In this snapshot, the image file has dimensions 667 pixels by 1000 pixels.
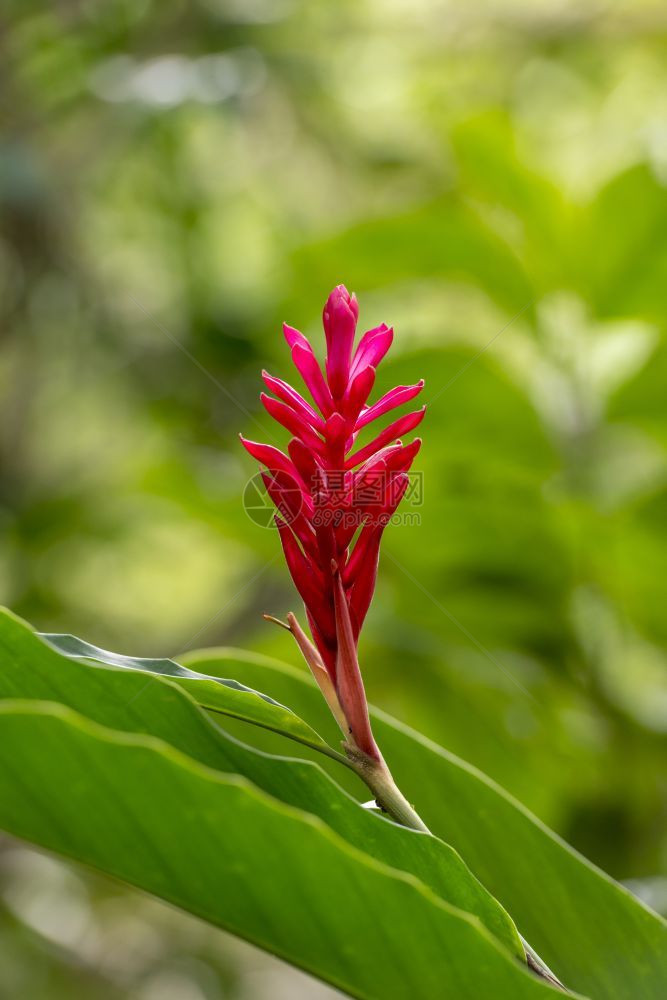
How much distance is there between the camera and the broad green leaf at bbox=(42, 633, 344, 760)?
0.45 m

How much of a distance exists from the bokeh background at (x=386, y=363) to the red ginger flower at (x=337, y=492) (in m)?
0.69

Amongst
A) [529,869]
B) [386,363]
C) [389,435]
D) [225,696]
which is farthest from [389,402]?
[386,363]

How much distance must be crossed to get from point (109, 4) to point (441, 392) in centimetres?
150

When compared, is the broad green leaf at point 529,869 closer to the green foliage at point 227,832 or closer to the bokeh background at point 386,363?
the green foliage at point 227,832

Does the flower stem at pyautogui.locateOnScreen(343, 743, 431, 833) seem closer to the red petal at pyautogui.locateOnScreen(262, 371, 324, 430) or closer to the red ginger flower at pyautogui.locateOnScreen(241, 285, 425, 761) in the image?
the red ginger flower at pyautogui.locateOnScreen(241, 285, 425, 761)

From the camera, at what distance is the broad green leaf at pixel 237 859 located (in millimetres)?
383

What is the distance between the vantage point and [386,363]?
1193 millimetres

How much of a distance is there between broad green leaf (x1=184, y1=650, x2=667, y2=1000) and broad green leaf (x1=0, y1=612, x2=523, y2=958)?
0.38 ft

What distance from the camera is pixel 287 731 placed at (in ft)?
1.54

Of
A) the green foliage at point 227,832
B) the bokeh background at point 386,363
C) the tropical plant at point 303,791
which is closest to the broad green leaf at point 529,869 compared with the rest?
the tropical plant at point 303,791

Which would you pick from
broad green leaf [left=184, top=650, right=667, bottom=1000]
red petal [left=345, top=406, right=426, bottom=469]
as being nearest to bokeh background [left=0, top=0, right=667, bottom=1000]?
broad green leaf [left=184, top=650, right=667, bottom=1000]

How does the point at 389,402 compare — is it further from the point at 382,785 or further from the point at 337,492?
the point at 382,785

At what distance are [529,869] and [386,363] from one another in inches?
28.3

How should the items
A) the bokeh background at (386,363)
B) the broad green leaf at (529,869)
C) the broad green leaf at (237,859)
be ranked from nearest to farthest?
the broad green leaf at (237,859), the broad green leaf at (529,869), the bokeh background at (386,363)
